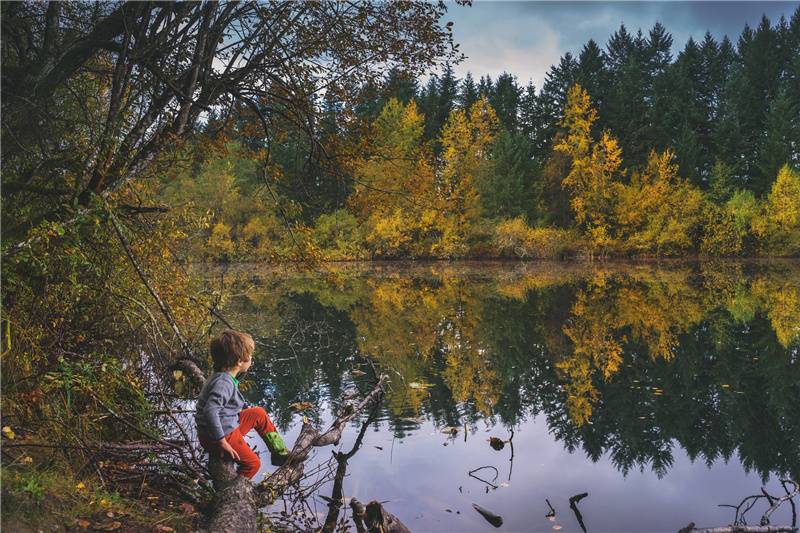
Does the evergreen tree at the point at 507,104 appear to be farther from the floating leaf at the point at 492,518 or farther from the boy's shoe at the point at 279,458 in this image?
the boy's shoe at the point at 279,458

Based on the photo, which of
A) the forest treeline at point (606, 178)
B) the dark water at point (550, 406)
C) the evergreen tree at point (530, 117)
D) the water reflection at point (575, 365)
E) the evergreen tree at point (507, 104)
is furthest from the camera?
the evergreen tree at point (507, 104)

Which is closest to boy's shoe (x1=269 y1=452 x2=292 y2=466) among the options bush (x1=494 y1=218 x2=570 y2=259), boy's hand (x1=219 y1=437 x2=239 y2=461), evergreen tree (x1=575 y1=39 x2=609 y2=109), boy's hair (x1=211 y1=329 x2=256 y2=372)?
boy's hand (x1=219 y1=437 x2=239 y2=461)

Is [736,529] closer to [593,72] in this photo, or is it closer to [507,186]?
[507,186]

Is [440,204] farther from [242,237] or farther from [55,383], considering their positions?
[242,237]

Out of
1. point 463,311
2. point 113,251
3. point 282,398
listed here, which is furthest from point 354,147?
point 463,311

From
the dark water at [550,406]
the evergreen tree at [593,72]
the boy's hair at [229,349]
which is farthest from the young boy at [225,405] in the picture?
the evergreen tree at [593,72]

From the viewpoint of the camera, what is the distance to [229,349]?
137 inches

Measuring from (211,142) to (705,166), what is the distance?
148 feet

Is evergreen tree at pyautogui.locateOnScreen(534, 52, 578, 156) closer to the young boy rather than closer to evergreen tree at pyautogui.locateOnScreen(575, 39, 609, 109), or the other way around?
evergreen tree at pyautogui.locateOnScreen(575, 39, 609, 109)

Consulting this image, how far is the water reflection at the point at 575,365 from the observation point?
603cm

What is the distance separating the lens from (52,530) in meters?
2.63

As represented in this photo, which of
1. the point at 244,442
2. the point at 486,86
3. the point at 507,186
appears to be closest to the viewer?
the point at 244,442

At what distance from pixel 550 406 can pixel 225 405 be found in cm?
474

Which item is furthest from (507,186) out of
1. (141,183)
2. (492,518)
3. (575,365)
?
(492,518)
